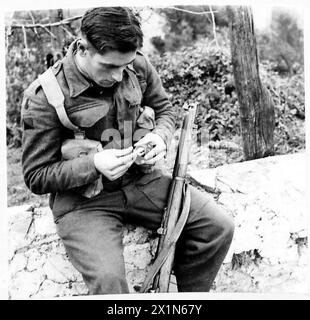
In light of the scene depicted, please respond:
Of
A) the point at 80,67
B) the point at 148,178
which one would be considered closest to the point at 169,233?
the point at 148,178

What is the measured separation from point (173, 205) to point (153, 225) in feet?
0.29

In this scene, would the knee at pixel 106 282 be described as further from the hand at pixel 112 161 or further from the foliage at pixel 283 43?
the foliage at pixel 283 43

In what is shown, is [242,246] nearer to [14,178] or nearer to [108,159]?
[108,159]

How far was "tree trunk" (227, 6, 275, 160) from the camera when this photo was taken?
1.54 metres

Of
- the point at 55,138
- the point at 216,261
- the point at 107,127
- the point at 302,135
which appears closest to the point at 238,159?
the point at 302,135

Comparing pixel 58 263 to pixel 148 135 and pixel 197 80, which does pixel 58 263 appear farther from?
pixel 197 80

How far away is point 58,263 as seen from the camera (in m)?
1.38

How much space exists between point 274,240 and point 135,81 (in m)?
0.57

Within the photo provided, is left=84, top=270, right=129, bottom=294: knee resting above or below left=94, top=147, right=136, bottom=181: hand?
below

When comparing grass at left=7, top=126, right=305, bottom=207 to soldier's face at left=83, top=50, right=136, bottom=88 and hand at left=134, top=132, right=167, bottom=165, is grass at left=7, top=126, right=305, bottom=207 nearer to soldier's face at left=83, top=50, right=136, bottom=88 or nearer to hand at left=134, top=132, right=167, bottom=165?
hand at left=134, top=132, right=167, bottom=165

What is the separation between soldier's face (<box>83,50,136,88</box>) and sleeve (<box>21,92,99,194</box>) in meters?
0.13

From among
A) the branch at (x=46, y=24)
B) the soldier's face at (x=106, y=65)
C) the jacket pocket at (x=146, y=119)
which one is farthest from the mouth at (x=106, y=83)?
the branch at (x=46, y=24)

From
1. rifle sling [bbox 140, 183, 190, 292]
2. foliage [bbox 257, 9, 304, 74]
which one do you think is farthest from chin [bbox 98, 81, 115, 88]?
foliage [bbox 257, 9, 304, 74]

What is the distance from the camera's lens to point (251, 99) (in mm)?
1602
